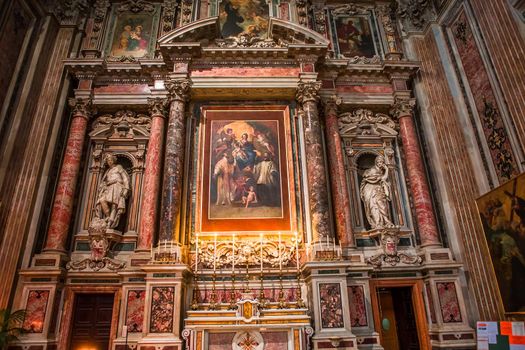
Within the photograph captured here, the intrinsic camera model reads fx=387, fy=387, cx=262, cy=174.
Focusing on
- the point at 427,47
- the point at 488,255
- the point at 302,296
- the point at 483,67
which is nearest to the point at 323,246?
the point at 302,296

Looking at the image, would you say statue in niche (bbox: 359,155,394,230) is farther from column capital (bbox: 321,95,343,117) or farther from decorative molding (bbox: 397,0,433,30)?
decorative molding (bbox: 397,0,433,30)

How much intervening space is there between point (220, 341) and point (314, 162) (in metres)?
4.96

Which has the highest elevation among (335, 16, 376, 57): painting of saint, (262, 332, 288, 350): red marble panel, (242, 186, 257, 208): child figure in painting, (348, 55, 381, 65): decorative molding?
(335, 16, 376, 57): painting of saint

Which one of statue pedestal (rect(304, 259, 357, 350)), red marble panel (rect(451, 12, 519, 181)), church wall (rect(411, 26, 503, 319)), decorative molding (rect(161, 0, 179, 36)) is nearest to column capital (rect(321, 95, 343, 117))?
church wall (rect(411, 26, 503, 319))

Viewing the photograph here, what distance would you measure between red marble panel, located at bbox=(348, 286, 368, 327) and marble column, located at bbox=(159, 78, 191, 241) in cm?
457

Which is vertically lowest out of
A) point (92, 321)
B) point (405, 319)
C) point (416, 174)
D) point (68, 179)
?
point (405, 319)

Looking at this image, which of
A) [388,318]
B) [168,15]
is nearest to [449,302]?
[388,318]

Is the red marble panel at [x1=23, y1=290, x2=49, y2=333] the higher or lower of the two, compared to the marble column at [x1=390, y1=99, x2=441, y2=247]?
lower

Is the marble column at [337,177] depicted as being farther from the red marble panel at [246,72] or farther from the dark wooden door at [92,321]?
the dark wooden door at [92,321]

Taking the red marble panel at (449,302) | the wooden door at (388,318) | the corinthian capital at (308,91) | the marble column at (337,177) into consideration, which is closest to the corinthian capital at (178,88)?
the corinthian capital at (308,91)

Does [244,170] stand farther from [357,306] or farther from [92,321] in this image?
[92,321]

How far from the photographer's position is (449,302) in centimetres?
923

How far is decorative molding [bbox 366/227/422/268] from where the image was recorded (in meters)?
9.91

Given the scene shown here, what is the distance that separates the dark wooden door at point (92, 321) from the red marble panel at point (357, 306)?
19.1 feet
